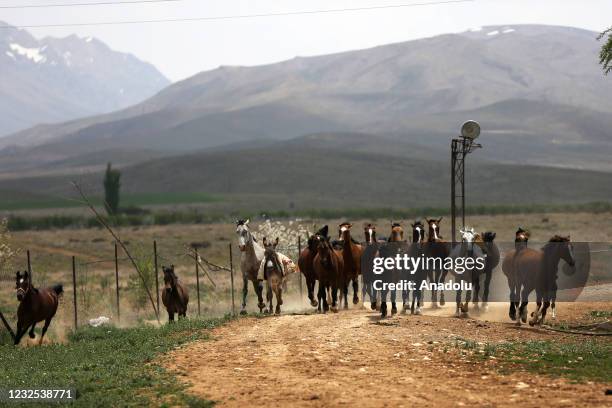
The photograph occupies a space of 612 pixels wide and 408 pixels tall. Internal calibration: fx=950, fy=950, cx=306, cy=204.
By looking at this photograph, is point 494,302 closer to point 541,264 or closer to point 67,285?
point 541,264

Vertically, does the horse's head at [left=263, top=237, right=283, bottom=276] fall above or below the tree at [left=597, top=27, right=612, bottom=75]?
below

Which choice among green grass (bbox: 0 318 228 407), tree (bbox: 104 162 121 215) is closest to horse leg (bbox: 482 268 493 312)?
green grass (bbox: 0 318 228 407)

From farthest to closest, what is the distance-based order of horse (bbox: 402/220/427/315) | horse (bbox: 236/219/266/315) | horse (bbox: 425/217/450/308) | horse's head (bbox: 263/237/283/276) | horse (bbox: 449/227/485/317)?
horse (bbox: 236/219/266/315) < horse's head (bbox: 263/237/283/276) < horse (bbox: 425/217/450/308) < horse (bbox: 449/227/485/317) < horse (bbox: 402/220/427/315)

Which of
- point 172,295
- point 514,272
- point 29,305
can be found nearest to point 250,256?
point 172,295

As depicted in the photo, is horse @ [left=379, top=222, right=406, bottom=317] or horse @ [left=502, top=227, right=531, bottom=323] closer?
horse @ [left=502, top=227, right=531, bottom=323]

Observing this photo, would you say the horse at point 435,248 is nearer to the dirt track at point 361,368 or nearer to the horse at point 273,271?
the dirt track at point 361,368

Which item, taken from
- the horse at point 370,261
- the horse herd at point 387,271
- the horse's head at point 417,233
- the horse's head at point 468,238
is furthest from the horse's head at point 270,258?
the horse's head at point 468,238

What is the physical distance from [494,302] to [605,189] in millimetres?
147020

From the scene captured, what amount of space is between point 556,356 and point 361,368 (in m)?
3.62

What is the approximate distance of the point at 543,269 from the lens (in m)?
22.6

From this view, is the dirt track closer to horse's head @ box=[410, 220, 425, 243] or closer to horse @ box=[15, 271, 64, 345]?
horse's head @ box=[410, 220, 425, 243]

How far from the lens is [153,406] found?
13812mm

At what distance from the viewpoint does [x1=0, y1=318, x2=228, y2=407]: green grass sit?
1445 cm

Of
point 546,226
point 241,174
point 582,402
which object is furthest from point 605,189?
point 582,402
